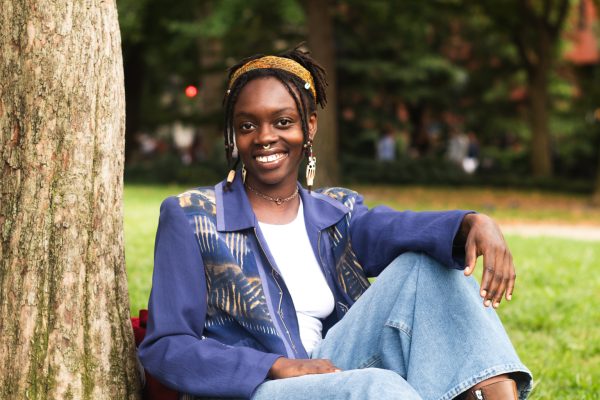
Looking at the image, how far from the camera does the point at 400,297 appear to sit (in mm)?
3070

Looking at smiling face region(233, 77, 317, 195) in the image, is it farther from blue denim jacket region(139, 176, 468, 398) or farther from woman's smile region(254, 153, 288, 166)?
blue denim jacket region(139, 176, 468, 398)

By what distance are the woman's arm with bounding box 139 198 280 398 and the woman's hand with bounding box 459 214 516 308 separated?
77cm

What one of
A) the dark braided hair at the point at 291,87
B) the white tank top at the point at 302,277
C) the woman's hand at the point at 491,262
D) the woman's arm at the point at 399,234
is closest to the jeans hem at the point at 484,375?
the woman's hand at the point at 491,262

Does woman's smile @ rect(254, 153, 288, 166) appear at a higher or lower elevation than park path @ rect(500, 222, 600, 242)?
higher

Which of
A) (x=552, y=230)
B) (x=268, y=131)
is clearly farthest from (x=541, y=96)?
(x=268, y=131)

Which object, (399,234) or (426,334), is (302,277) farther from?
(426,334)

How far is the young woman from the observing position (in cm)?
287

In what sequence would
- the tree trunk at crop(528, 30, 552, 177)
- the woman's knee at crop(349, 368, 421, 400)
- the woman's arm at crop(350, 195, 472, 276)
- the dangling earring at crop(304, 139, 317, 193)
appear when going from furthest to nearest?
the tree trunk at crop(528, 30, 552, 177), the dangling earring at crop(304, 139, 317, 193), the woman's arm at crop(350, 195, 472, 276), the woman's knee at crop(349, 368, 421, 400)

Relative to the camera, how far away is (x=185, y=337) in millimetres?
2926

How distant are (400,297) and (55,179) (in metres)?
1.30

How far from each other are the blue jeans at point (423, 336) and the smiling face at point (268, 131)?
582 millimetres

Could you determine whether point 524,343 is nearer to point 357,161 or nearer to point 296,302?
point 296,302

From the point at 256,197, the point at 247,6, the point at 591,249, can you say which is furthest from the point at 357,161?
the point at 256,197

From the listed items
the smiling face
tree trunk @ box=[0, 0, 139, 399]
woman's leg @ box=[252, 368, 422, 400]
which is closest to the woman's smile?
the smiling face
